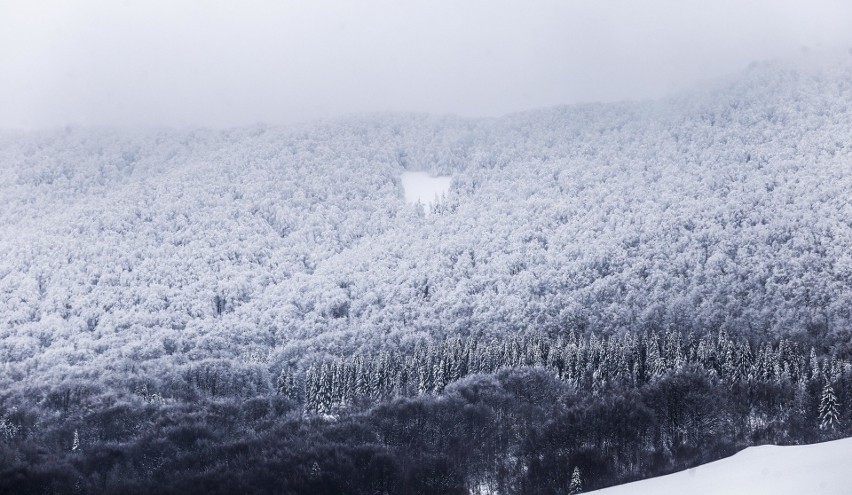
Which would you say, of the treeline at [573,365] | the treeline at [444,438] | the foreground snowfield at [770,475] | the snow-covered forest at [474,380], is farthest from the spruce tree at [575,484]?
the treeline at [573,365]

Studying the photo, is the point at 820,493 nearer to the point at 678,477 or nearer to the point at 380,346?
the point at 678,477

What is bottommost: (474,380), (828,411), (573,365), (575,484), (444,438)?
(474,380)

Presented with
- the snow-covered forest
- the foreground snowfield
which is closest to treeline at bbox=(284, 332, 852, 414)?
the snow-covered forest

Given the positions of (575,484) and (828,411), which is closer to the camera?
(575,484)

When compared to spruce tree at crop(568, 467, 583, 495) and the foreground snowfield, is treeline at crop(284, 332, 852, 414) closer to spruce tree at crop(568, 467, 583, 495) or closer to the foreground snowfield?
spruce tree at crop(568, 467, 583, 495)

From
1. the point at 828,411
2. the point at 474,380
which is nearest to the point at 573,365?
the point at 474,380

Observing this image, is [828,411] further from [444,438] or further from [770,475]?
[770,475]
